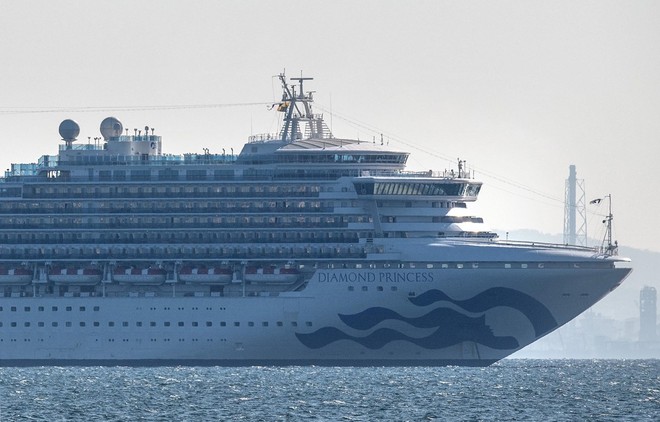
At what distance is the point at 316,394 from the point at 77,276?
862 inches

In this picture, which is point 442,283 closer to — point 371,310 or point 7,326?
point 371,310

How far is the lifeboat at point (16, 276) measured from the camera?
101 meters

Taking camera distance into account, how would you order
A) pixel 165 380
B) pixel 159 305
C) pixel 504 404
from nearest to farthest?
pixel 504 404, pixel 165 380, pixel 159 305

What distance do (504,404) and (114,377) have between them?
932 inches

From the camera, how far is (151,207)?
101562mm

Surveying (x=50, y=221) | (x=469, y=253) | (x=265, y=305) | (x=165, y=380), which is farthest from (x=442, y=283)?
(x=50, y=221)

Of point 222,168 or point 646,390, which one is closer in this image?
point 646,390

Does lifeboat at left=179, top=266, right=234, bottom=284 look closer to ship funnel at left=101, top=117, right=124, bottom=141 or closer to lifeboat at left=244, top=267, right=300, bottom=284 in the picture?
lifeboat at left=244, top=267, right=300, bottom=284

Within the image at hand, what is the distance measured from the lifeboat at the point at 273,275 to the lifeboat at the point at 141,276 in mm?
4794

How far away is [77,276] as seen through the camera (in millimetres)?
100375

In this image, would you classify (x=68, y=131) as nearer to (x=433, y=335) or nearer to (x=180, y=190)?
(x=180, y=190)

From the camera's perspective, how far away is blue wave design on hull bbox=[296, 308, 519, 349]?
318ft

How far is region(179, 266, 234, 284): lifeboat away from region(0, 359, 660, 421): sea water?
16.1ft

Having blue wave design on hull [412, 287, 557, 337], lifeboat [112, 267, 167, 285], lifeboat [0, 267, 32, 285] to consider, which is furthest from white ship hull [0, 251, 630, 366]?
lifeboat [0, 267, 32, 285]
